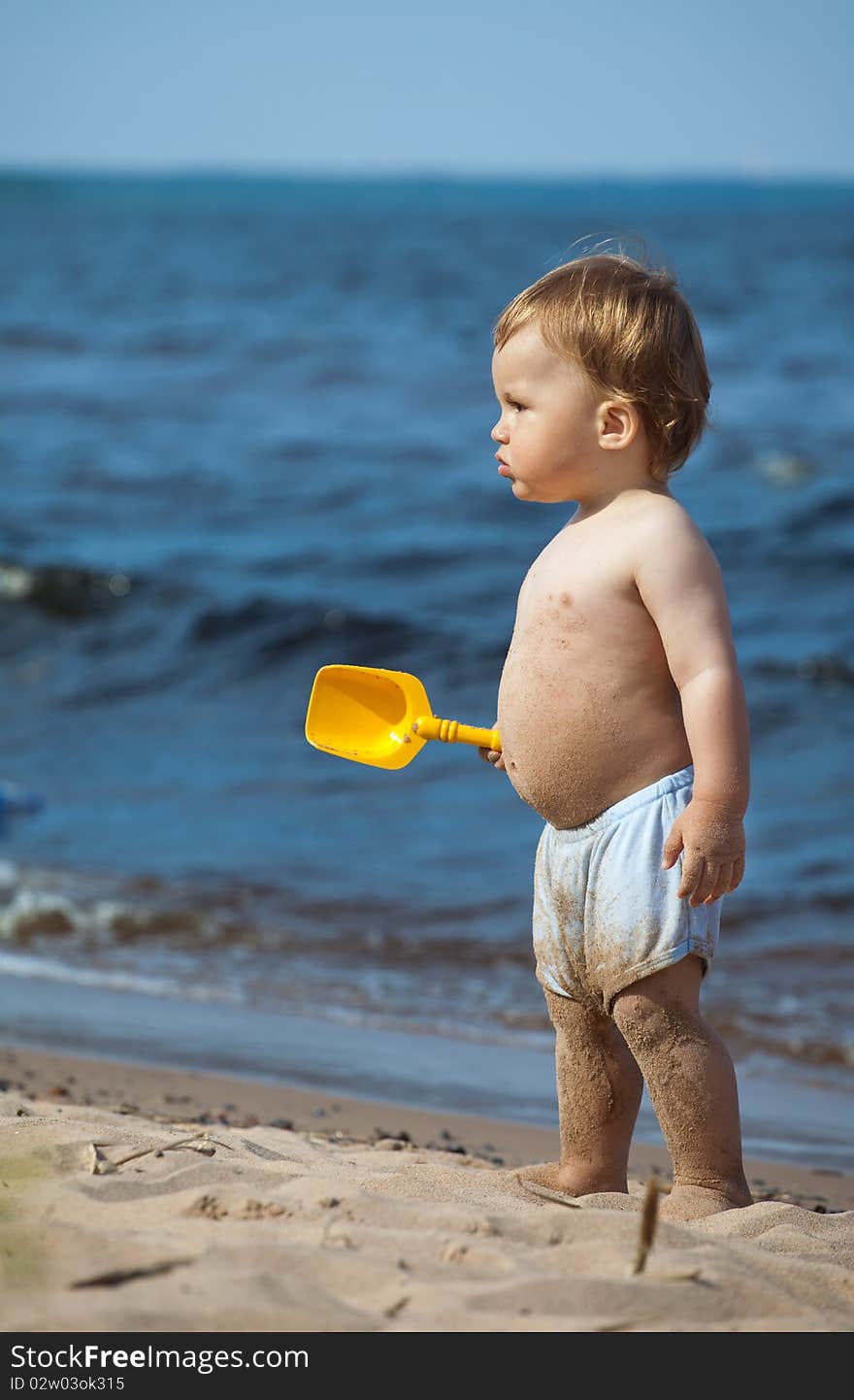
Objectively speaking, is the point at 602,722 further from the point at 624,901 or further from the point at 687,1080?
the point at 687,1080

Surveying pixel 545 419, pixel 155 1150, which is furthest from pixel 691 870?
pixel 155 1150

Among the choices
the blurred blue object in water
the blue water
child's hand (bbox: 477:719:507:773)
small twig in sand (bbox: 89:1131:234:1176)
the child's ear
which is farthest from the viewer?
the blurred blue object in water

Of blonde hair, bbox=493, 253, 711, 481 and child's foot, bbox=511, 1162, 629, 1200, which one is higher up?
blonde hair, bbox=493, 253, 711, 481

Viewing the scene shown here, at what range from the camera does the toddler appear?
2.32 m

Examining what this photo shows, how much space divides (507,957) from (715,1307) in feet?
10.6

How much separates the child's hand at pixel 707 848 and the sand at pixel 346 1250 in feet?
1.53

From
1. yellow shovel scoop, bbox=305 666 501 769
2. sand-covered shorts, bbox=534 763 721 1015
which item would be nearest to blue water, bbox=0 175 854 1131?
yellow shovel scoop, bbox=305 666 501 769

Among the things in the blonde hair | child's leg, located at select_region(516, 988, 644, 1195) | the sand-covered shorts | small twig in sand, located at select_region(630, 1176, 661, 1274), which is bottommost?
small twig in sand, located at select_region(630, 1176, 661, 1274)

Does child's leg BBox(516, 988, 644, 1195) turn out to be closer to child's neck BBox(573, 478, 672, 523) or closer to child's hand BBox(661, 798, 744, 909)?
child's hand BBox(661, 798, 744, 909)

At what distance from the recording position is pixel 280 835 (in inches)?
247

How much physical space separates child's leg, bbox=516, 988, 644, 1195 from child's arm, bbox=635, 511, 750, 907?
0.35 m

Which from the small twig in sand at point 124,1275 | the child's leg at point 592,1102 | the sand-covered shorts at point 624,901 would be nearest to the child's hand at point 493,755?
the sand-covered shorts at point 624,901

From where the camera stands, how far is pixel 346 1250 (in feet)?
6.21

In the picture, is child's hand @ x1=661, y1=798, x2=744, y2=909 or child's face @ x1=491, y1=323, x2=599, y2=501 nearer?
child's hand @ x1=661, y1=798, x2=744, y2=909
